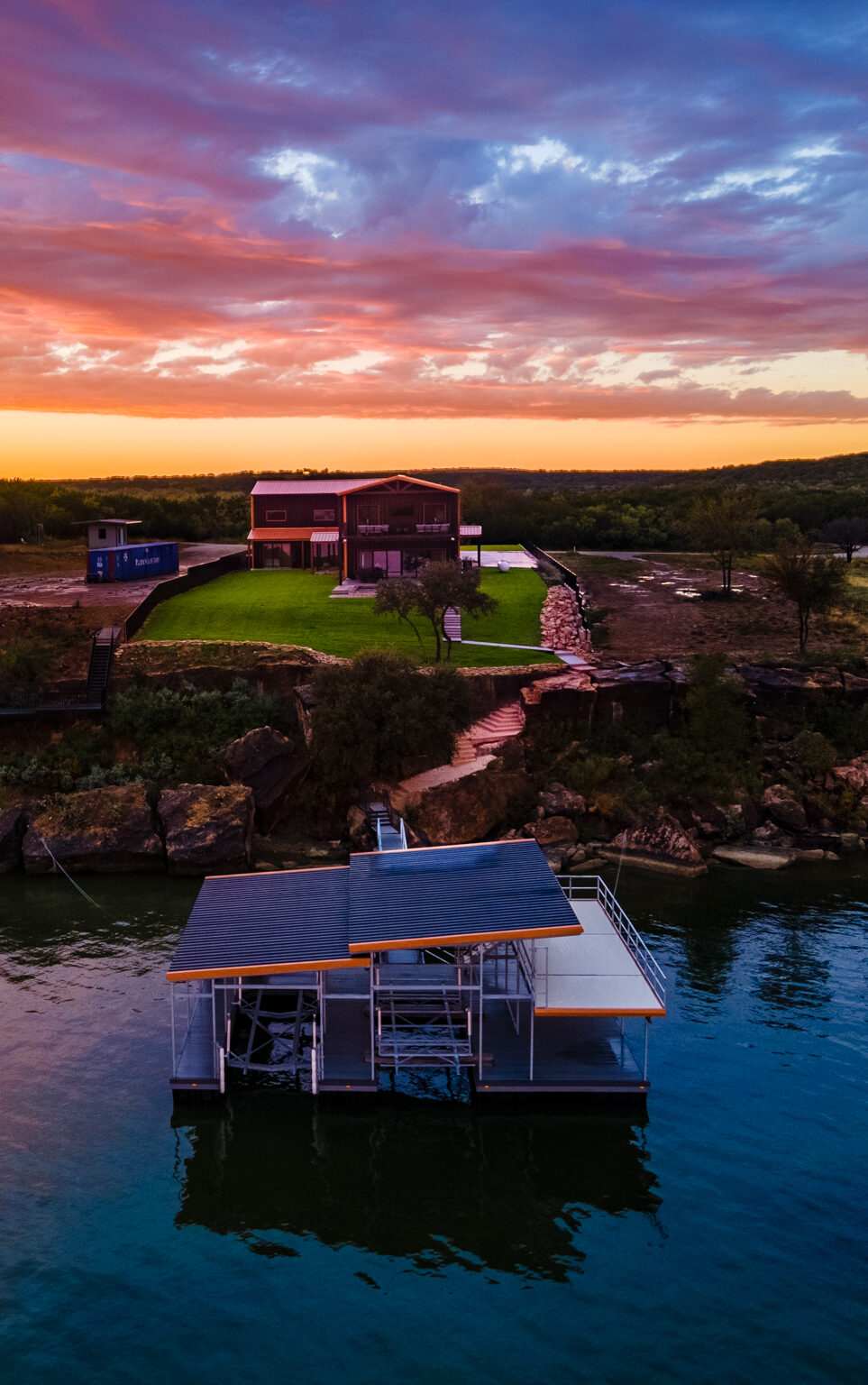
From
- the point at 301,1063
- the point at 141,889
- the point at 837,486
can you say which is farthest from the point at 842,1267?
the point at 837,486

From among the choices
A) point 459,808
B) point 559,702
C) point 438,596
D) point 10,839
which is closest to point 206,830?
point 10,839

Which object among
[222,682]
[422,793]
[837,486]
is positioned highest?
[837,486]

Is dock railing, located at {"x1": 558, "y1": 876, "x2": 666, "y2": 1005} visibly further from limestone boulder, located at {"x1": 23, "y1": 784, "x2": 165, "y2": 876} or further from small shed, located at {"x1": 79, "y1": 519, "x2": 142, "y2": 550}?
small shed, located at {"x1": 79, "y1": 519, "x2": 142, "y2": 550}

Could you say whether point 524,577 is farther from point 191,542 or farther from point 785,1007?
point 785,1007

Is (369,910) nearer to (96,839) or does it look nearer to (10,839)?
(96,839)

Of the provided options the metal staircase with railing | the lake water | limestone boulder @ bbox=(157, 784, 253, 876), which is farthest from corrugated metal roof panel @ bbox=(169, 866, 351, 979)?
the metal staircase with railing
